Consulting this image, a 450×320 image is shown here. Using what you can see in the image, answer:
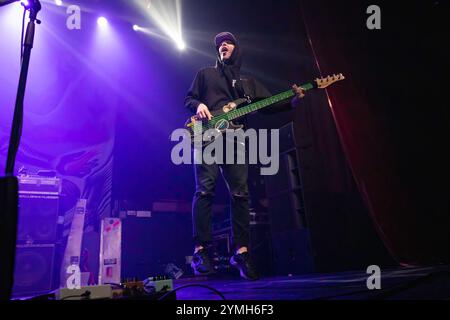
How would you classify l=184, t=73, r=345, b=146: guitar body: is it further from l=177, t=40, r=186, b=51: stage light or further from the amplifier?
l=177, t=40, r=186, b=51: stage light

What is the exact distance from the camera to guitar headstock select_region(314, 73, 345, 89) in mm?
3262

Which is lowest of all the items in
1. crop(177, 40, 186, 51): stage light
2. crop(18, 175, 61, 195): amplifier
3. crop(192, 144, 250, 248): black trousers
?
crop(192, 144, 250, 248): black trousers

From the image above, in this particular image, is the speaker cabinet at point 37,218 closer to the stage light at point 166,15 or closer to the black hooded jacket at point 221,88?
the black hooded jacket at point 221,88

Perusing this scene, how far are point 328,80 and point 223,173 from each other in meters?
1.47

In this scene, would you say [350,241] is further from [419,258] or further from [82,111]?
[82,111]

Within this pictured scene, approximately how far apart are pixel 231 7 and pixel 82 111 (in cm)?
311

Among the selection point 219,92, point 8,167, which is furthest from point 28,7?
point 219,92

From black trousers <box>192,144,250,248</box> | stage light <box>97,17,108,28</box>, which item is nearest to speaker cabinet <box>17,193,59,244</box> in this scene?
black trousers <box>192,144,250,248</box>

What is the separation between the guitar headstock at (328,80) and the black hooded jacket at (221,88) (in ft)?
1.97

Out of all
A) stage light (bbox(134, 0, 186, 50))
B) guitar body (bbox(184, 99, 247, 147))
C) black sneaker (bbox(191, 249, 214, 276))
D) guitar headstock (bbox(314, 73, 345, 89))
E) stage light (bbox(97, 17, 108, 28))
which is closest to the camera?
black sneaker (bbox(191, 249, 214, 276))

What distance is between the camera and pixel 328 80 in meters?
3.29

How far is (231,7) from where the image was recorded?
17.8 ft

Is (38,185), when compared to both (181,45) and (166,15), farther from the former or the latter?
(166,15)

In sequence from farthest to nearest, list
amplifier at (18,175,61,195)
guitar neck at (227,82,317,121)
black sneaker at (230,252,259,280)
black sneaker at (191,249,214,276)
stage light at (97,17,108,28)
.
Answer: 1. stage light at (97,17,108,28)
2. amplifier at (18,175,61,195)
3. guitar neck at (227,82,317,121)
4. black sneaker at (230,252,259,280)
5. black sneaker at (191,249,214,276)
